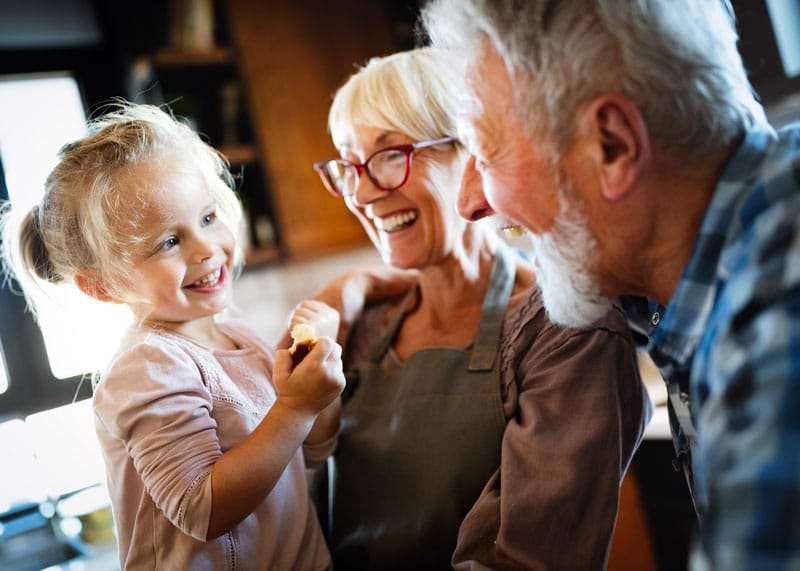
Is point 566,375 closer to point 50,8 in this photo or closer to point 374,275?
point 374,275

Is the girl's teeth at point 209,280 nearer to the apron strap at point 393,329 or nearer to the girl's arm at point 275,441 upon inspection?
the girl's arm at point 275,441

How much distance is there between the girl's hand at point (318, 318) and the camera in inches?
52.1

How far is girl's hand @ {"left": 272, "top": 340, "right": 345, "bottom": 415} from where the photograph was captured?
1.10 meters

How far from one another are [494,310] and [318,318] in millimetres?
354

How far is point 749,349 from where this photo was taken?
650 mm

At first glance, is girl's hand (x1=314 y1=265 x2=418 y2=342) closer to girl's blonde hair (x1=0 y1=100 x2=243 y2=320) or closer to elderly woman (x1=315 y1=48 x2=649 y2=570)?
elderly woman (x1=315 y1=48 x2=649 y2=570)

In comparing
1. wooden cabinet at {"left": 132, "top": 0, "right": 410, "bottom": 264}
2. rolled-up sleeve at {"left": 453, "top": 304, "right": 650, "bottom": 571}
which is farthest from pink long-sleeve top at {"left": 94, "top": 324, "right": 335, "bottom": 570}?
wooden cabinet at {"left": 132, "top": 0, "right": 410, "bottom": 264}

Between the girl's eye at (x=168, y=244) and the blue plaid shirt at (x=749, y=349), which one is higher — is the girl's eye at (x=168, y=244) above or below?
above

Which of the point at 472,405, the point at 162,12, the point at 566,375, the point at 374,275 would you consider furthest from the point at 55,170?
the point at 162,12

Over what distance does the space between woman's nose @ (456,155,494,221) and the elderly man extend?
0.47ft

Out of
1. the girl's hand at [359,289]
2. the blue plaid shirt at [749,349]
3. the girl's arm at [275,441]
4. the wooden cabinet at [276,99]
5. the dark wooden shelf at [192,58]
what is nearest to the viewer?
the blue plaid shirt at [749,349]

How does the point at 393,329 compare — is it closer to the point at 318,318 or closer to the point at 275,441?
the point at 318,318

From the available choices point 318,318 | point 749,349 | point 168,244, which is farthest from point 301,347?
point 749,349

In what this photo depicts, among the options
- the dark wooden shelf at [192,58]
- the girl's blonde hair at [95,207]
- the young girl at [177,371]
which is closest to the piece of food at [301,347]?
the young girl at [177,371]
